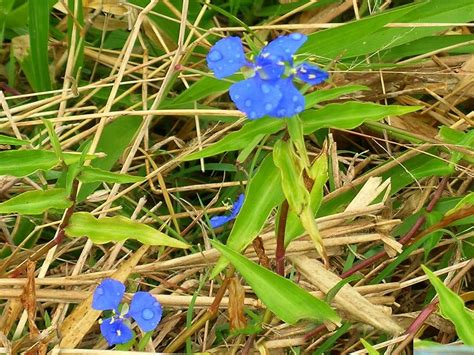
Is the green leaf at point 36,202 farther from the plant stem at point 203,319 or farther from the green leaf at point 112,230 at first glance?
the plant stem at point 203,319

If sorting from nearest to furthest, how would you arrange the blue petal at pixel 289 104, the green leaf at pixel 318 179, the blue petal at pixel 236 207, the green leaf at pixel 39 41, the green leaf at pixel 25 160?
1. the blue petal at pixel 289 104
2. the green leaf at pixel 318 179
3. the green leaf at pixel 25 160
4. the blue petal at pixel 236 207
5. the green leaf at pixel 39 41

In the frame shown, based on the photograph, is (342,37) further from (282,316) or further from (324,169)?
(282,316)

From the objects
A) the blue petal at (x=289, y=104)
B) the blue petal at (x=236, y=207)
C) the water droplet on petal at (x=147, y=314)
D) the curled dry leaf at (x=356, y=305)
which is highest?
the blue petal at (x=289, y=104)

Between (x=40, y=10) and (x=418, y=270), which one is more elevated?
(x=40, y=10)

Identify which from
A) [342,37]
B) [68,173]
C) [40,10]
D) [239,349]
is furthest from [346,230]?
[40,10]

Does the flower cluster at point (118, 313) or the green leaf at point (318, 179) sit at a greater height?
the green leaf at point (318, 179)

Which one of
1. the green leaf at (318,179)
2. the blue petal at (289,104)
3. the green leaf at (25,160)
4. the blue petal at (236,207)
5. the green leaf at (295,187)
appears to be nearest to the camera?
the blue petal at (289,104)

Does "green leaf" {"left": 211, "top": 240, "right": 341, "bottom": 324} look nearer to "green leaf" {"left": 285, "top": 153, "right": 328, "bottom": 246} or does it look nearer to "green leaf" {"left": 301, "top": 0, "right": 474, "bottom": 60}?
"green leaf" {"left": 285, "top": 153, "right": 328, "bottom": 246}

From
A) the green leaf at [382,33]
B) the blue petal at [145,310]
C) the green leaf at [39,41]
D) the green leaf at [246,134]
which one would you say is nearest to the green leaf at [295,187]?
the green leaf at [246,134]

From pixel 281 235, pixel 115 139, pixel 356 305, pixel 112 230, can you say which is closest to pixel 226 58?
pixel 281 235
